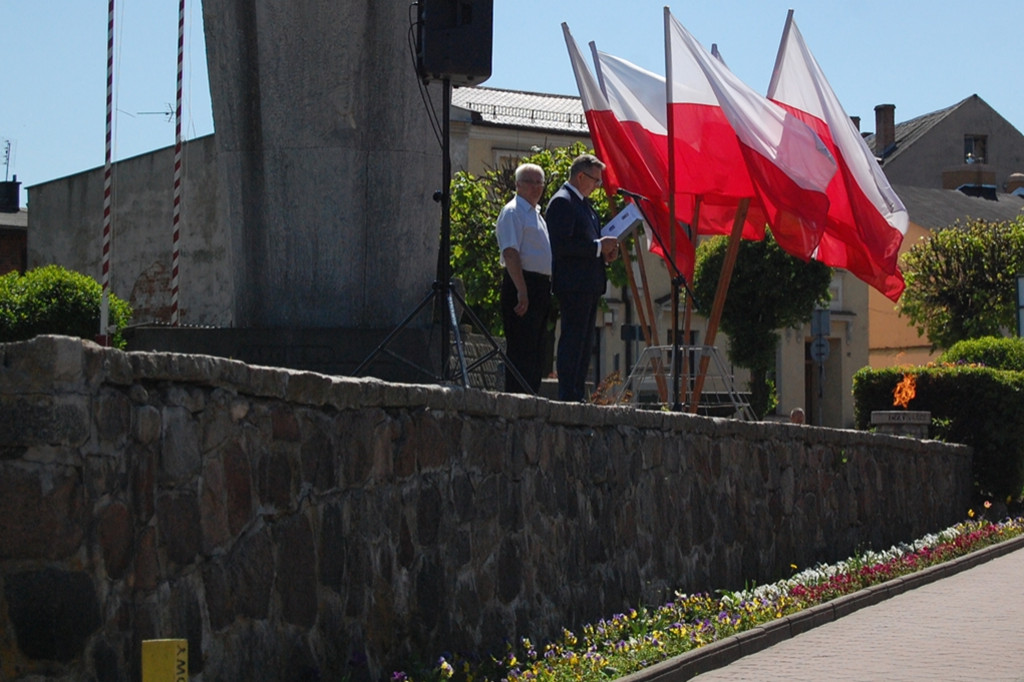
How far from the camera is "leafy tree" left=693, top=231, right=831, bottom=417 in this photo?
38.2 m

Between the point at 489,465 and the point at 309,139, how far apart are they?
11.1 feet

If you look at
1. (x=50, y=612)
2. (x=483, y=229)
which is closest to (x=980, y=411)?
(x=483, y=229)

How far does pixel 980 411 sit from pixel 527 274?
1171cm

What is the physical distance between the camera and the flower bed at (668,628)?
7.33 metres

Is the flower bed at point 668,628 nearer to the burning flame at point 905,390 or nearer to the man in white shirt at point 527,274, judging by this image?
the man in white shirt at point 527,274

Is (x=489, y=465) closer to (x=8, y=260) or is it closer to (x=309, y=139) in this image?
(x=309, y=139)

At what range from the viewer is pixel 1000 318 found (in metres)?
42.8

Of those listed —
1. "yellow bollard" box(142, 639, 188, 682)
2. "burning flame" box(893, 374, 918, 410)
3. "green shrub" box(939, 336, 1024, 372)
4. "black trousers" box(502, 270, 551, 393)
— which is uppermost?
"green shrub" box(939, 336, 1024, 372)

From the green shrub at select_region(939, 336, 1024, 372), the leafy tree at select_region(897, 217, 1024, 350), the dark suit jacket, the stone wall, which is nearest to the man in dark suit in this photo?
the dark suit jacket

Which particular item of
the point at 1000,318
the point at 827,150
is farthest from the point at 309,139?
the point at 1000,318

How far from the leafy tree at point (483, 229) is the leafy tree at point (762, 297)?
661 centimetres

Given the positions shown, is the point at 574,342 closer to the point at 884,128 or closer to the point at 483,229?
the point at 483,229

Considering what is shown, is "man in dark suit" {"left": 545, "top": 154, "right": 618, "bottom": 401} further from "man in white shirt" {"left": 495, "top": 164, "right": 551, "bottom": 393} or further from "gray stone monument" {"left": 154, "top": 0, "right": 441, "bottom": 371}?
"gray stone monument" {"left": 154, "top": 0, "right": 441, "bottom": 371}

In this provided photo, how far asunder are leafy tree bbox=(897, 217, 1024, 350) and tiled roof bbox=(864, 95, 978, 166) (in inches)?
709
